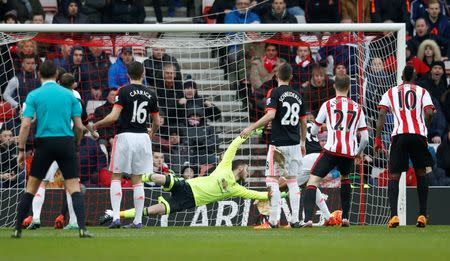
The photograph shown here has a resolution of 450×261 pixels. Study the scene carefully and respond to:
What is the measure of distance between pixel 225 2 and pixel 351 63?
12.8 feet

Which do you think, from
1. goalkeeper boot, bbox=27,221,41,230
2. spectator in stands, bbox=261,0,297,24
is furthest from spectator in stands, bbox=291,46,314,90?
goalkeeper boot, bbox=27,221,41,230

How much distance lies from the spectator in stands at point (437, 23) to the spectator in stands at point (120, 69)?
7.39m

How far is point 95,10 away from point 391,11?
6174 mm

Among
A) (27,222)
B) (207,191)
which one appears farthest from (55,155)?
(207,191)

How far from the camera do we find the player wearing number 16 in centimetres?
1664

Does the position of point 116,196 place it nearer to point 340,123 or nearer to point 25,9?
point 340,123

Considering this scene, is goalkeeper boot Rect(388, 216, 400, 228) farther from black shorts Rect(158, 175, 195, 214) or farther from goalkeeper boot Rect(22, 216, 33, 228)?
goalkeeper boot Rect(22, 216, 33, 228)

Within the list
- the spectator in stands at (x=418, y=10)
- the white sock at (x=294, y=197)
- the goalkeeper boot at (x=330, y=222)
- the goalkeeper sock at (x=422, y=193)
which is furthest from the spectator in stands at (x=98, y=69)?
the spectator in stands at (x=418, y=10)

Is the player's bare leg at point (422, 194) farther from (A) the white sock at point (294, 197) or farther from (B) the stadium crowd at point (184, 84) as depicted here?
(B) the stadium crowd at point (184, 84)

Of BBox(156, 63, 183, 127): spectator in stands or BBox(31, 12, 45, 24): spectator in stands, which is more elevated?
BBox(31, 12, 45, 24): spectator in stands

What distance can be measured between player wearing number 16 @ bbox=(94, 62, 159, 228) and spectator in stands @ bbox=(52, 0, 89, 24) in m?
7.59

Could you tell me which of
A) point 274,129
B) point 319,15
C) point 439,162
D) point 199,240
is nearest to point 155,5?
point 319,15

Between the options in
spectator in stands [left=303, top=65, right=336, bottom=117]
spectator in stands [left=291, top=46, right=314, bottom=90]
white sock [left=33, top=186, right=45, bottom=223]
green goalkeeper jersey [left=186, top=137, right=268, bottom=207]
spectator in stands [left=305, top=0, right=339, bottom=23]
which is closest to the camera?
white sock [left=33, top=186, right=45, bottom=223]

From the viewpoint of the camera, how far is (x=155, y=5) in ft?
81.9
